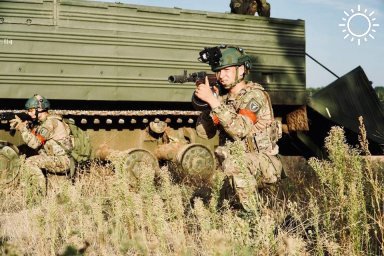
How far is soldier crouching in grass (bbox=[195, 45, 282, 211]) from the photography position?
5379 mm

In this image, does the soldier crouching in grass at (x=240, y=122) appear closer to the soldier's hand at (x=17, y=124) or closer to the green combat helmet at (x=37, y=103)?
the green combat helmet at (x=37, y=103)

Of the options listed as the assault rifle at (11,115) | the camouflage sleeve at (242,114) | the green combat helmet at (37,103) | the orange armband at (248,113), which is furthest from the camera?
the assault rifle at (11,115)

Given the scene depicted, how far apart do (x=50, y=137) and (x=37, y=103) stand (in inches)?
26.1

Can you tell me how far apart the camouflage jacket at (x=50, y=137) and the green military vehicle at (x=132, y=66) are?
312 mm

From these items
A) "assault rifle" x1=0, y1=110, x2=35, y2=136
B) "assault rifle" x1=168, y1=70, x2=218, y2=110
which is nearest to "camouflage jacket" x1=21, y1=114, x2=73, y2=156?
"assault rifle" x1=0, y1=110, x2=35, y2=136

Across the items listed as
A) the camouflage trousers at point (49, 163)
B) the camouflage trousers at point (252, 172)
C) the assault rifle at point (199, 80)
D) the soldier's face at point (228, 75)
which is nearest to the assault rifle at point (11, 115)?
the camouflage trousers at point (49, 163)

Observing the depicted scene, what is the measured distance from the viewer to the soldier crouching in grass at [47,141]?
29.7 feet

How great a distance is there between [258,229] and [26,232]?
2.31m

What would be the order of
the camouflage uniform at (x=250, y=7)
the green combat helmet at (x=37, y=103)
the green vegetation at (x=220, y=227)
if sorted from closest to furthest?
the green vegetation at (x=220, y=227), the green combat helmet at (x=37, y=103), the camouflage uniform at (x=250, y=7)

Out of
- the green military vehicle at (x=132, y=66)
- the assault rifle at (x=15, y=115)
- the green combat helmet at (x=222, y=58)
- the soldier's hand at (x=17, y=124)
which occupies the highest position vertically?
the green military vehicle at (x=132, y=66)

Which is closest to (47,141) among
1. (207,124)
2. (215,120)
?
(207,124)

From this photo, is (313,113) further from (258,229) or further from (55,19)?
(258,229)

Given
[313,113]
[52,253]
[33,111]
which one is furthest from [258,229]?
[313,113]

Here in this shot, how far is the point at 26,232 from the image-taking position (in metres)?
5.64
